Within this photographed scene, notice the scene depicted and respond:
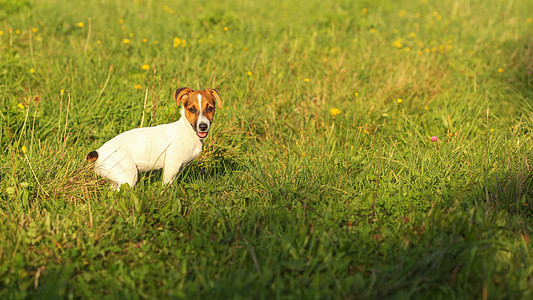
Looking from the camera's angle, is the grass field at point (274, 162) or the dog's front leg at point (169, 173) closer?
the grass field at point (274, 162)

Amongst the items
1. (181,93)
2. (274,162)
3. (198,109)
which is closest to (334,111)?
(274,162)

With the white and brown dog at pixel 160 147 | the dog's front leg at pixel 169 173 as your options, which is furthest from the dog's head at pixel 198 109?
the dog's front leg at pixel 169 173

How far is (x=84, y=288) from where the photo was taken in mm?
2959

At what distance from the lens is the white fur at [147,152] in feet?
13.4

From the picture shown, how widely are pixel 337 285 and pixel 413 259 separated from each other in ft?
1.96

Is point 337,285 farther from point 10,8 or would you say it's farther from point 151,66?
point 10,8

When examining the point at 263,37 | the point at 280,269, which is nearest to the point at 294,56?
the point at 263,37

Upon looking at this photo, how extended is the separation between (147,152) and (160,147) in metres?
0.13

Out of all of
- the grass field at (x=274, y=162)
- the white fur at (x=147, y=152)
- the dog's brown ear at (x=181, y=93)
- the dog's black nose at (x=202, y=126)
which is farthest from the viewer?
the dog's brown ear at (x=181, y=93)

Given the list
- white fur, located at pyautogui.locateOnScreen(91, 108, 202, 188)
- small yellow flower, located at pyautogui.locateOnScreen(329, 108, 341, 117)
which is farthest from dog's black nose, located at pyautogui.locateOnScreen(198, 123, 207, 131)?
small yellow flower, located at pyautogui.locateOnScreen(329, 108, 341, 117)

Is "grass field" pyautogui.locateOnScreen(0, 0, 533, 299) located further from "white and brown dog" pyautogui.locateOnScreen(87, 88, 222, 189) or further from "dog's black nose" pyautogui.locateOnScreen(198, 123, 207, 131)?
"dog's black nose" pyautogui.locateOnScreen(198, 123, 207, 131)

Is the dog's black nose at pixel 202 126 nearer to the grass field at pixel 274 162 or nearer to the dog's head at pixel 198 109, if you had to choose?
the dog's head at pixel 198 109

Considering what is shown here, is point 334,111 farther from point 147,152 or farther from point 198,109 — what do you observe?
point 147,152

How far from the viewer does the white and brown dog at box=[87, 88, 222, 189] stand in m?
4.09
